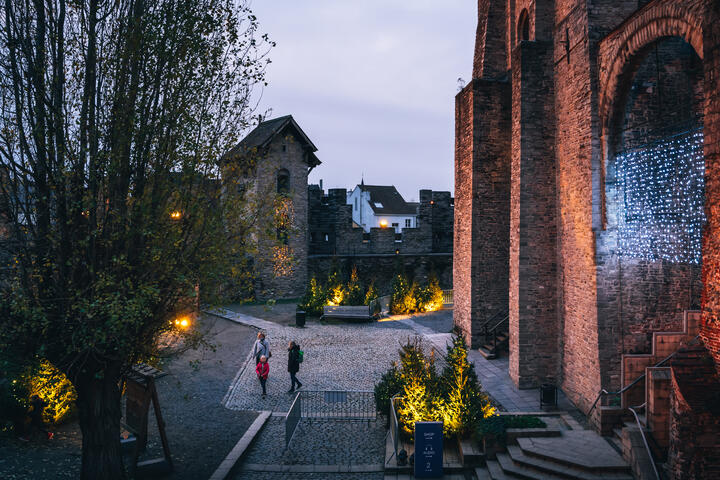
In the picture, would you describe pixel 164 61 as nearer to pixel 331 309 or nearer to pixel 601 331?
pixel 601 331

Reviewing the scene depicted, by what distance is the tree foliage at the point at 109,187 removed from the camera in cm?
634

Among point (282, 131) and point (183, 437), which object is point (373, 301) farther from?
point (183, 437)

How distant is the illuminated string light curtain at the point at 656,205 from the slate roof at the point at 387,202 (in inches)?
1582

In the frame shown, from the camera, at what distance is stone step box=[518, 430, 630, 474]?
7.79 metres

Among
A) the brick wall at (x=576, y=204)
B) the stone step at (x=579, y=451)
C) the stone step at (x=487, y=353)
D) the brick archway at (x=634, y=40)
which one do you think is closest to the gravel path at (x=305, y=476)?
the stone step at (x=579, y=451)

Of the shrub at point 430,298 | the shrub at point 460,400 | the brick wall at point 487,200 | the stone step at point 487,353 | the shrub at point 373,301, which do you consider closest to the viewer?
the shrub at point 460,400

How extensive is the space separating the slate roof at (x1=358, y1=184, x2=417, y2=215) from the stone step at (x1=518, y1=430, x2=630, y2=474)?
136ft

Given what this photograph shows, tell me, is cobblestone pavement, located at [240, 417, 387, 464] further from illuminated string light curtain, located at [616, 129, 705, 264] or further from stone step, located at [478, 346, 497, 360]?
illuminated string light curtain, located at [616, 129, 705, 264]

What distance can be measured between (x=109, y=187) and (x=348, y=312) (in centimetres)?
1540

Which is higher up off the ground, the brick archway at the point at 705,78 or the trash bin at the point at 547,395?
the brick archway at the point at 705,78

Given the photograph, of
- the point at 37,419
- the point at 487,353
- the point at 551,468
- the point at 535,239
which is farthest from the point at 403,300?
the point at 37,419

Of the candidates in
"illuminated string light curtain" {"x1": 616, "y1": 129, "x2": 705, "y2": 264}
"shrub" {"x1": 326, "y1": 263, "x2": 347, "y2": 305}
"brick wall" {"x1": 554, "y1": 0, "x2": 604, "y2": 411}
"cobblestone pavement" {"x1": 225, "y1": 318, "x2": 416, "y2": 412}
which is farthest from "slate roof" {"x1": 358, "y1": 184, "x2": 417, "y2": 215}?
"illuminated string light curtain" {"x1": 616, "y1": 129, "x2": 705, "y2": 264}

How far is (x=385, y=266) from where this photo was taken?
28641 mm

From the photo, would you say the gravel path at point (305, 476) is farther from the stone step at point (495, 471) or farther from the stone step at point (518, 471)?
the stone step at point (518, 471)
